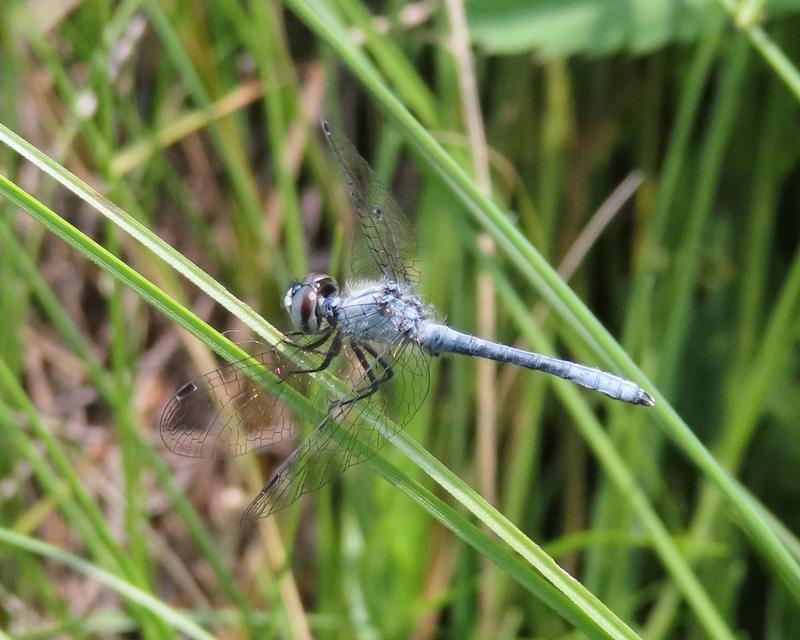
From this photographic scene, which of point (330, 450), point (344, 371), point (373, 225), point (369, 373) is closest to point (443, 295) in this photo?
point (373, 225)

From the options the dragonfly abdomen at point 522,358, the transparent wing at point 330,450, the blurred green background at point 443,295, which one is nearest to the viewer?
the transparent wing at point 330,450

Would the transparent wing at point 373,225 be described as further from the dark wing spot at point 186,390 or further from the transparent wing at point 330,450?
the dark wing spot at point 186,390

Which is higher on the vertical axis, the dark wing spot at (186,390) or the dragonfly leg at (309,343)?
the dragonfly leg at (309,343)

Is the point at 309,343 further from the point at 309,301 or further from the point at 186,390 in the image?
the point at 186,390

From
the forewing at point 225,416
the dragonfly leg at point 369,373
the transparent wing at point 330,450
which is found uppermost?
the dragonfly leg at point 369,373

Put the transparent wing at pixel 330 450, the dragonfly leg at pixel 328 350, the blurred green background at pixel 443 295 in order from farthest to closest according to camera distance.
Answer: the blurred green background at pixel 443 295
the dragonfly leg at pixel 328 350
the transparent wing at pixel 330 450

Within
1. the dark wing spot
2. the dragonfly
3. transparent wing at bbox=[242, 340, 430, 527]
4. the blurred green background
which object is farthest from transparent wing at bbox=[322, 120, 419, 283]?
the dark wing spot

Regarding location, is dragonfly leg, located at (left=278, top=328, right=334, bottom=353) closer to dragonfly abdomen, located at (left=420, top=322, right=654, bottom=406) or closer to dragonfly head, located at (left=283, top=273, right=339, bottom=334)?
dragonfly head, located at (left=283, top=273, right=339, bottom=334)

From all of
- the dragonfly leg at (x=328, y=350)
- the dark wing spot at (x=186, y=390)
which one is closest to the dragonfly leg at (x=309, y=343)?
the dragonfly leg at (x=328, y=350)

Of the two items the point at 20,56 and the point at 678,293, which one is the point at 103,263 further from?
the point at 20,56
